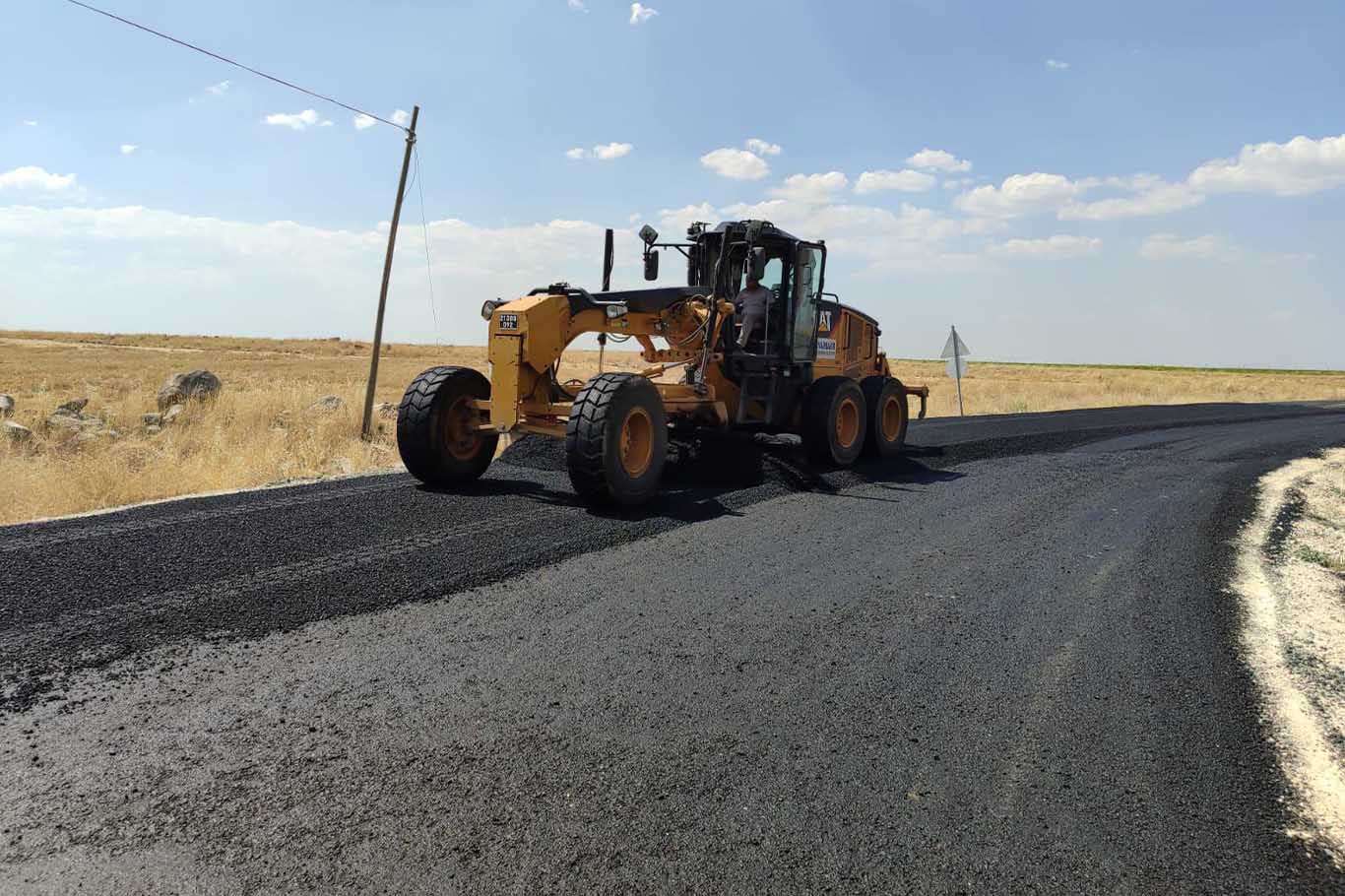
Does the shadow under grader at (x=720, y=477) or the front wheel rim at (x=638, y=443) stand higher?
the front wheel rim at (x=638, y=443)

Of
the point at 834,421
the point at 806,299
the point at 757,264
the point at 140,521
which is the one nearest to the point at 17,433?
the point at 140,521

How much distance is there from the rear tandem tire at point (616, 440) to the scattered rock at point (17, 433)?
9001 mm

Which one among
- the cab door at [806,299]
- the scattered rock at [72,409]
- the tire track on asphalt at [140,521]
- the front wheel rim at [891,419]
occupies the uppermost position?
the cab door at [806,299]

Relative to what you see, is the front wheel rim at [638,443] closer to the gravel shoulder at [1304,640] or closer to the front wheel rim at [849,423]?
the front wheel rim at [849,423]

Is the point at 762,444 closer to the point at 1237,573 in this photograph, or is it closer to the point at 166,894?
the point at 1237,573

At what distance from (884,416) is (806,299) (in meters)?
2.20

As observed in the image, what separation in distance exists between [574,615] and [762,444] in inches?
254

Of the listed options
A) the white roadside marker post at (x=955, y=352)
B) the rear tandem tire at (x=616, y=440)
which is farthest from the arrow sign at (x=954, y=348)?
the rear tandem tire at (x=616, y=440)

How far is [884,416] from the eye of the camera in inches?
485

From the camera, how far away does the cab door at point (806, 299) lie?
35.9 ft

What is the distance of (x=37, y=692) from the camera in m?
3.91

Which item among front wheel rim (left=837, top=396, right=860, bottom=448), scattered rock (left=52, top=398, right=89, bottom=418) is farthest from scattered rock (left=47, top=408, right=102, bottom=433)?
front wheel rim (left=837, top=396, right=860, bottom=448)

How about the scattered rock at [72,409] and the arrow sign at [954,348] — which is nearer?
the scattered rock at [72,409]

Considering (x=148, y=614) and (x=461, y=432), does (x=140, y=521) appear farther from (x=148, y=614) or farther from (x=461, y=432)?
(x=461, y=432)
